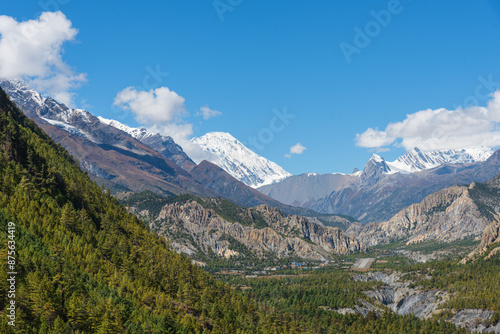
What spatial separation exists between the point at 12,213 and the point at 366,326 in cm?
15696

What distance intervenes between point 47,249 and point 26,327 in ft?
127

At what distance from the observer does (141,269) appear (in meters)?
162

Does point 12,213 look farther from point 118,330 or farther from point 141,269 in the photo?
point 118,330

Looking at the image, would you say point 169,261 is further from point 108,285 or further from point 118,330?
point 118,330

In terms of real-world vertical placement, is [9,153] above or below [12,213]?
above

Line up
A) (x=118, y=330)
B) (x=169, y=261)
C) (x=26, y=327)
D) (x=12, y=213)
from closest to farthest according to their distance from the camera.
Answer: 1. (x=26, y=327)
2. (x=118, y=330)
3. (x=12, y=213)
4. (x=169, y=261)

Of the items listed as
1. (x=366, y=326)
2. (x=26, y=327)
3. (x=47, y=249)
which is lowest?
(x=366, y=326)

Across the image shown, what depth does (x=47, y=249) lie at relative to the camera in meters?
127

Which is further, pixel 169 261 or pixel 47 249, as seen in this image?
pixel 169 261

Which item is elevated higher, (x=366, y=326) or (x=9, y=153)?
(x=9, y=153)

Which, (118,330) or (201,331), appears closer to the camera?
(118,330)

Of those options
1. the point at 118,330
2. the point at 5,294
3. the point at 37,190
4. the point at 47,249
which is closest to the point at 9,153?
the point at 37,190

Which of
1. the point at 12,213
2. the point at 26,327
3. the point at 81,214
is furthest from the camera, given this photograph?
the point at 81,214

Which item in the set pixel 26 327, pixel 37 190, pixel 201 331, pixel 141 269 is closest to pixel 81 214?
pixel 37 190
